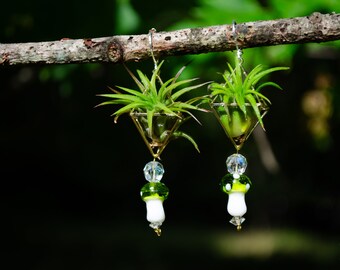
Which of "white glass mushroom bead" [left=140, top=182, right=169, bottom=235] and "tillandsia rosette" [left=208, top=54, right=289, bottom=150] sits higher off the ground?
"tillandsia rosette" [left=208, top=54, right=289, bottom=150]

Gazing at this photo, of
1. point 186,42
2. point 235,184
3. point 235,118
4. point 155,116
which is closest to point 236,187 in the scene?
point 235,184

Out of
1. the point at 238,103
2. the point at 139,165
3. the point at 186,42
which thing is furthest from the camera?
the point at 139,165

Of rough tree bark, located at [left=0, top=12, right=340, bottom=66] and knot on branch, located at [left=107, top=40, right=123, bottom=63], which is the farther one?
knot on branch, located at [left=107, top=40, right=123, bottom=63]

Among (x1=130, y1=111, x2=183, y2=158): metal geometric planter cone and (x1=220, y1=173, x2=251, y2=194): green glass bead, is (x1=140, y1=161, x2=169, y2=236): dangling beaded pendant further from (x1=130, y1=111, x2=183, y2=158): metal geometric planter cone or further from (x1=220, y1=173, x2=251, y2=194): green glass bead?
(x1=220, y1=173, x2=251, y2=194): green glass bead

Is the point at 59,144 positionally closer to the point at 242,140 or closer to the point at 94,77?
the point at 94,77

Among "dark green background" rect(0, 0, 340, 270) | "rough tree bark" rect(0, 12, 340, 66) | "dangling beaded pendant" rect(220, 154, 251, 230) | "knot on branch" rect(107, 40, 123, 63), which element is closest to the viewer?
"rough tree bark" rect(0, 12, 340, 66)

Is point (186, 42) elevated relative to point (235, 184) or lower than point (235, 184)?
elevated

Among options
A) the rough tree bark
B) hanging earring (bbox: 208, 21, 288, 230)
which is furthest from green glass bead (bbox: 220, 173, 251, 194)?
the rough tree bark

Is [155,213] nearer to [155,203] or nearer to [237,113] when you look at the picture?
[155,203]
